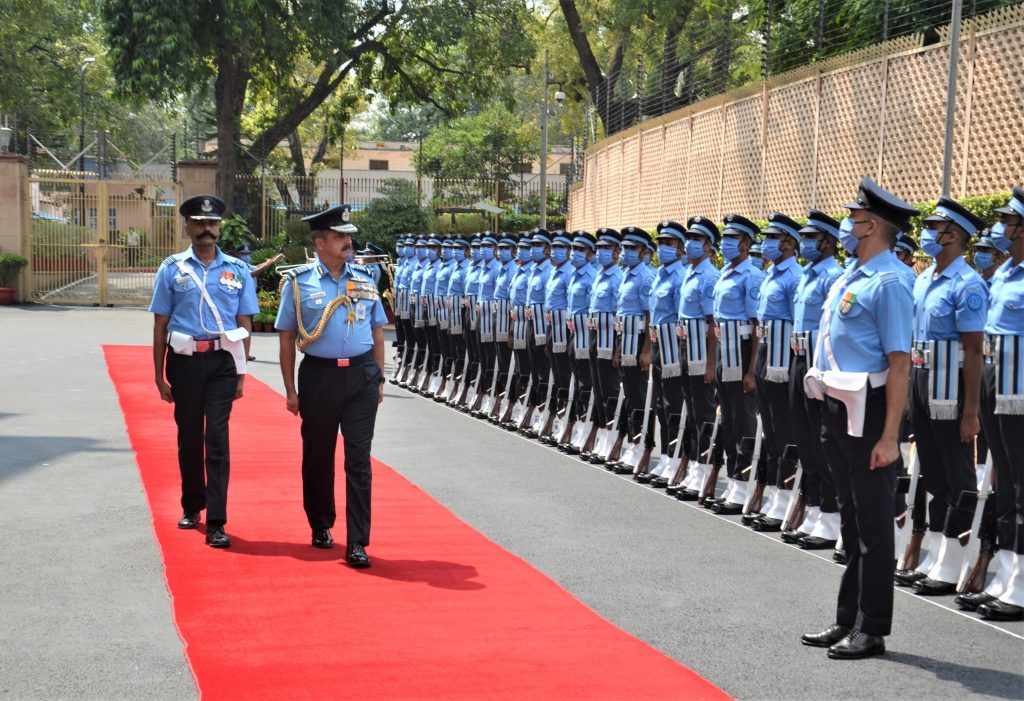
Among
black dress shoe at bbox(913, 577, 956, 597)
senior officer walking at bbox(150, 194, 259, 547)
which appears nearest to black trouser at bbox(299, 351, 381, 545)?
senior officer walking at bbox(150, 194, 259, 547)

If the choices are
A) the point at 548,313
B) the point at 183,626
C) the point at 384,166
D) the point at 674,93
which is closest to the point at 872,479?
the point at 183,626

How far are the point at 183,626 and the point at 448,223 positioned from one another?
35555 mm

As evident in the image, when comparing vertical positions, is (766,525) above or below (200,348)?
below

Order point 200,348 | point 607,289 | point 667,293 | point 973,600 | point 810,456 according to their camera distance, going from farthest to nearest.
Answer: point 607,289
point 667,293
point 810,456
point 200,348
point 973,600

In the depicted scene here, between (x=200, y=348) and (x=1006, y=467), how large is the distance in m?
4.99

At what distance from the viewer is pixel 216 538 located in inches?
331

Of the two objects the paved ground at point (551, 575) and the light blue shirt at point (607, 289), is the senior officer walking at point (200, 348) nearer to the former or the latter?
the paved ground at point (551, 575)

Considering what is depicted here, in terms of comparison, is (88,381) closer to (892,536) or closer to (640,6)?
(892,536)

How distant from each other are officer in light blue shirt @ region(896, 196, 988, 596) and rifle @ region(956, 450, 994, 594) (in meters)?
0.05

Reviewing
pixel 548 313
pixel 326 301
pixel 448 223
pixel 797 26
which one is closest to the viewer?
pixel 326 301

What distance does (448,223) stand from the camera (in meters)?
41.7

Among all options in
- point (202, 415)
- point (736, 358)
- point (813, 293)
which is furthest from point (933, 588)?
point (202, 415)

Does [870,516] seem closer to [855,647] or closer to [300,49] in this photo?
[855,647]

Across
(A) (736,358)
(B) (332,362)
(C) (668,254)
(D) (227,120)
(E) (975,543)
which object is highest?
(D) (227,120)
